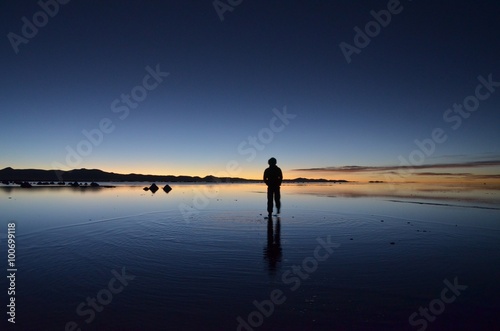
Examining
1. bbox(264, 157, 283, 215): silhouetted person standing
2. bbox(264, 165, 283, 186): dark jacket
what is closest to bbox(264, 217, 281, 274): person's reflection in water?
bbox(264, 157, 283, 215): silhouetted person standing

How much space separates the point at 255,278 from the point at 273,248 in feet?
9.06

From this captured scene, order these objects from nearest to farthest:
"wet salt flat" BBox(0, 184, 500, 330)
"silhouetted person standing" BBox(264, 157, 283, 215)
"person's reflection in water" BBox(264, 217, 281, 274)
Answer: "wet salt flat" BBox(0, 184, 500, 330)
"person's reflection in water" BBox(264, 217, 281, 274)
"silhouetted person standing" BBox(264, 157, 283, 215)

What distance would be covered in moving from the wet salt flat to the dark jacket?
18.5ft

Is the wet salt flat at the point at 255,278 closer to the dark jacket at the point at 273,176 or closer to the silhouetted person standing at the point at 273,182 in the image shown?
the silhouetted person standing at the point at 273,182

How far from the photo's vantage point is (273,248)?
9.43m

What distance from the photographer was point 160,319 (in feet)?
15.7

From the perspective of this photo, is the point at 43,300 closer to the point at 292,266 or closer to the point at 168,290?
the point at 168,290

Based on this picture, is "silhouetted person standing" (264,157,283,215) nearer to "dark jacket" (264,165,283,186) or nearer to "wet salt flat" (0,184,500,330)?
"dark jacket" (264,165,283,186)

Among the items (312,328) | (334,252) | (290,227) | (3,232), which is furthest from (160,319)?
(3,232)

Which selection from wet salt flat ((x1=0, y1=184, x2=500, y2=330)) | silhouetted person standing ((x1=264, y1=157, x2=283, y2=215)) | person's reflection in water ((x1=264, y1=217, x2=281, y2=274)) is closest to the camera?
wet salt flat ((x1=0, y1=184, x2=500, y2=330))

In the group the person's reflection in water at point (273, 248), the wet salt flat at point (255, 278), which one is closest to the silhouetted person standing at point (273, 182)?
the person's reflection in water at point (273, 248)

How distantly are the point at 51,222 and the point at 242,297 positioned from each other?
11907mm

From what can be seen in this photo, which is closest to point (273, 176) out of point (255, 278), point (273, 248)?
point (273, 248)

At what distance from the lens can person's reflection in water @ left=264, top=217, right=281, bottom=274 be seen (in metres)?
7.82
